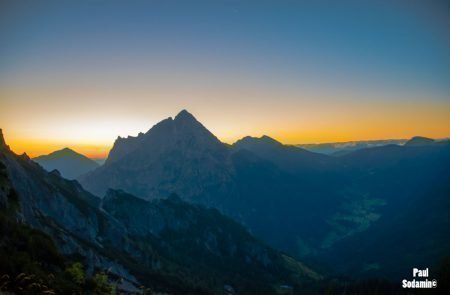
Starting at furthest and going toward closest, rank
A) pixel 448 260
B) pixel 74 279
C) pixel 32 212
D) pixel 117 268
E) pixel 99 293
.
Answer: pixel 117 268, pixel 32 212, pixel 448 260, pixel 74 279, pixel 99 293

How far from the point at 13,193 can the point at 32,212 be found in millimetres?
87575

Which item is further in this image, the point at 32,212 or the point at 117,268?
the point at 117,268

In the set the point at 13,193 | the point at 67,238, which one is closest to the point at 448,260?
the point at 13,193

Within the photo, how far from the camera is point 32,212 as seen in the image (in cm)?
16712

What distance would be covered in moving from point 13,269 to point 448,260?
67.8 metres

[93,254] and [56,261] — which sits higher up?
[56,261]

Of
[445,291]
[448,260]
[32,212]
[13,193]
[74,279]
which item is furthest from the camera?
[32,212]

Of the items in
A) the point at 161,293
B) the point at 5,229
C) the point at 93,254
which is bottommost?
the point at 161,293

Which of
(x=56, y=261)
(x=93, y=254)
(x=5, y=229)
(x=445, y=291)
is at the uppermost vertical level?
(x=5, y=229)

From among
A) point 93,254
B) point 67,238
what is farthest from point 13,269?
point 93,254

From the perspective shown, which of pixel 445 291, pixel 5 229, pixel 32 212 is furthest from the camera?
pixel 32 212

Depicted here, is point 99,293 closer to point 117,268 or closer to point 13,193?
point 13,193

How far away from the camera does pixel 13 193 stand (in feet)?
287

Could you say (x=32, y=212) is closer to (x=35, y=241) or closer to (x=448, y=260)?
(x=35, y=241)
